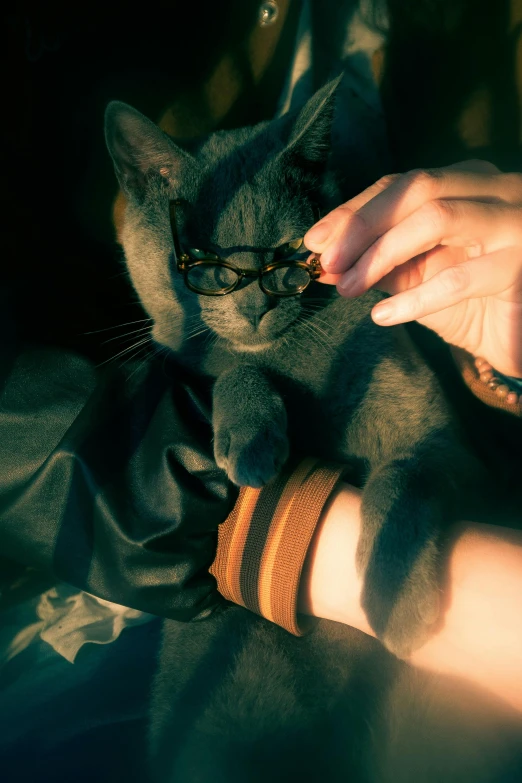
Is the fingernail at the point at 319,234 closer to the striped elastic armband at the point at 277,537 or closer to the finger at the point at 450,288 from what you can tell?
the finger at the point at 450,288

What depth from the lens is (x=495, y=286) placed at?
2.37 feet

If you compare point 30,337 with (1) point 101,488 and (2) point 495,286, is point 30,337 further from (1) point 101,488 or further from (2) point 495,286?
(2) point 495,286

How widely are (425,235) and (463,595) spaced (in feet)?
1.65

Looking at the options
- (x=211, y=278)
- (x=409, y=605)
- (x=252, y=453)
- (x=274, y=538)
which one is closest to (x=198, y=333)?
(x=211, y=278)

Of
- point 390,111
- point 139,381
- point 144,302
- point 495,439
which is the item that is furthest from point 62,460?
point 390,111

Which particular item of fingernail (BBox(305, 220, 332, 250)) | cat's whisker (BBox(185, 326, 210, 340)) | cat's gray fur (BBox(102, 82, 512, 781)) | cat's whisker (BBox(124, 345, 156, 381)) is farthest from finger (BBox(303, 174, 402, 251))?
cat's whisker (BBox(124, 345, 156, 381))

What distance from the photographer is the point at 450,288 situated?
0.68 m

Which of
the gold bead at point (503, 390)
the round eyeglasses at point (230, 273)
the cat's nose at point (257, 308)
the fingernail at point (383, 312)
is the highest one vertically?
the round eyeglasses at point (230, 273)

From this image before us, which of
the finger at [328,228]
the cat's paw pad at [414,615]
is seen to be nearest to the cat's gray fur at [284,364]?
the cat's paw pad at [414,615]

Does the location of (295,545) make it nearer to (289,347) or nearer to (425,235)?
(289,347)

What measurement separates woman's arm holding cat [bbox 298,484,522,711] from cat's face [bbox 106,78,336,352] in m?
0.33

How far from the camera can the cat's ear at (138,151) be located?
30.0 inches

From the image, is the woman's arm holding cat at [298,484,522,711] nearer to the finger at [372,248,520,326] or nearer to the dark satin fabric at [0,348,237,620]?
the dark satin fabric at [0,348,237,620]

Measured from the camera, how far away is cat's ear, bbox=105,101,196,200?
2.50 feet
